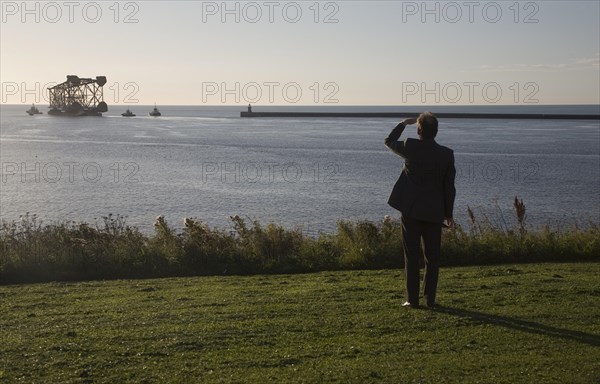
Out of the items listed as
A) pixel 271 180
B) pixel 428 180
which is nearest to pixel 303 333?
pixel 428 180

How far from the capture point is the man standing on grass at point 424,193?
328 inches

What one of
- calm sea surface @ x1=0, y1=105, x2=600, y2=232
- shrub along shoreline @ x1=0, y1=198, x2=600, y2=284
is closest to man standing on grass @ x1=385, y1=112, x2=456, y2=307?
shrub along shoreline @ x1=0, y1=198, x2=600, y2=284

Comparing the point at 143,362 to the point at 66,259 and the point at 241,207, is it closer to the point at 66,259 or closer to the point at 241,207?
the point at 66,259

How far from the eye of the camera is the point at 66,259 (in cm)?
1244

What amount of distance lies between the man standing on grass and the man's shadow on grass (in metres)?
0.35

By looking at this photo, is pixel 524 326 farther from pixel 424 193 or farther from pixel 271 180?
pixel 271 180

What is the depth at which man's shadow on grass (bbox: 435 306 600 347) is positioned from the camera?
24.4 ft

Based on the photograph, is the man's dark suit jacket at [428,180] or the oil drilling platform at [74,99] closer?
the man's dark suit jacket at [428,180]

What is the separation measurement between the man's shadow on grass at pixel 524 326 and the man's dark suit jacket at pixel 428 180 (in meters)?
0.98

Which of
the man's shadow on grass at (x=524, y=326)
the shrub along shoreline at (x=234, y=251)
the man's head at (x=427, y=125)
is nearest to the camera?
the man's shadow on grass at (x=524, y=326)

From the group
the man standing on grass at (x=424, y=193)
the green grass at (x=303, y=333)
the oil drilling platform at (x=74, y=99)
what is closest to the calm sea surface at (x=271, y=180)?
the green grass at (x=303, y=333)

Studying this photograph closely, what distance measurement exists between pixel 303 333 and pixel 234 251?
5.76 metres

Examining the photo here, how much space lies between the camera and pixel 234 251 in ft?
43.5

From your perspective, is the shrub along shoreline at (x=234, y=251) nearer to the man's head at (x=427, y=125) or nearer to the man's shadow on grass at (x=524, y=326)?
the man's shadow on grass at (x=524, y=326)
